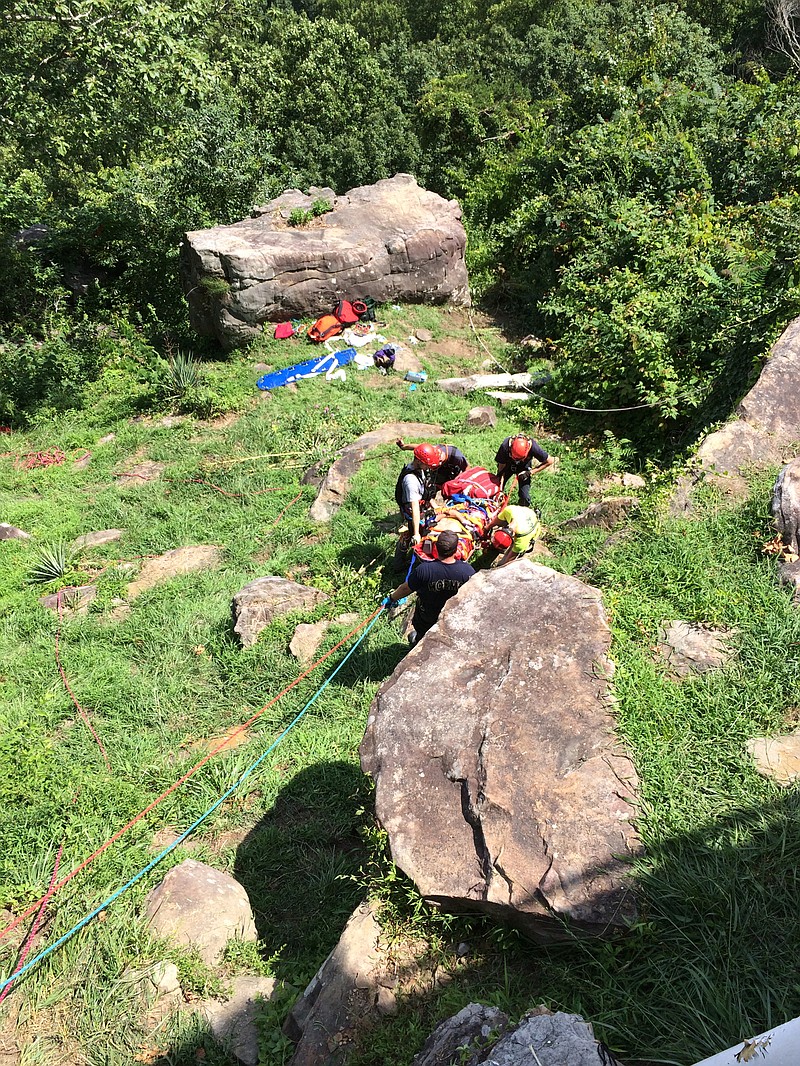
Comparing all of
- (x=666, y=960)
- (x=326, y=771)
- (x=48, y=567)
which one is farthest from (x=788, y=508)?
(x=48, y=567)

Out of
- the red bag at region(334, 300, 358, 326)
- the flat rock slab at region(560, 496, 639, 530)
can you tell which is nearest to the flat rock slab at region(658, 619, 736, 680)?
the flat rock slab at region(560, 496, 639, 530)

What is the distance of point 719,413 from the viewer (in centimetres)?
784

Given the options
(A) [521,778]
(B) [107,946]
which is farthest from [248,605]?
(A) [521,778]

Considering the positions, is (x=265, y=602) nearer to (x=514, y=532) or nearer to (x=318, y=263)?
(x=514, y=532)

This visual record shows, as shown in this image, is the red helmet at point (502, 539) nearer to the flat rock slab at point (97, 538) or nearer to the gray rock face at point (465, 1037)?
the gray rock face at point (465, 1037)

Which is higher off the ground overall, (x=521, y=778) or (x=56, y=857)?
(x=521, y=778)

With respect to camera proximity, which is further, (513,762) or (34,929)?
(34,929)

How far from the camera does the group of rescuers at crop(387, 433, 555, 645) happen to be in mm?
5090

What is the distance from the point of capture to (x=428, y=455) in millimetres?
6621

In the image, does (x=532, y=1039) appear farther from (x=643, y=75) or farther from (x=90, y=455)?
(x=643, y=75)

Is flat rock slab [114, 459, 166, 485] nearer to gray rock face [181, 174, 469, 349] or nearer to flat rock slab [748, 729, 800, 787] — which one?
gray rock face [181, 174, 469, 349]

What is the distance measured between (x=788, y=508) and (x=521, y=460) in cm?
255

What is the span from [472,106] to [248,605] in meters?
17.6

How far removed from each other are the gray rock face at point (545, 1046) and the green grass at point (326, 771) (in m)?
0.54
